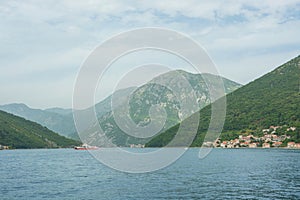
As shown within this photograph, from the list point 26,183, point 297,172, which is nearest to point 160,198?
point 26,183

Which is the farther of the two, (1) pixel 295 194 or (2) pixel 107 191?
(2) pixel 107 191

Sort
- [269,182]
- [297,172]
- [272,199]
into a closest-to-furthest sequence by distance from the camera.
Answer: [272,199]
[269,182]
[297,172]

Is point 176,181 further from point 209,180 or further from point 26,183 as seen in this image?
point 26,183

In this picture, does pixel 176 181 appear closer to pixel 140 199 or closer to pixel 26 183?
pixel 140 199

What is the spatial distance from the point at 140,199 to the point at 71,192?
15291mm

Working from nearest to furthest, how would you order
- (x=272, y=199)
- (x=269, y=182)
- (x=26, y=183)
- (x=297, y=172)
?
(x=272, y=199), (x=269, y=182), (x=26, y=183), (x=297, y=172)

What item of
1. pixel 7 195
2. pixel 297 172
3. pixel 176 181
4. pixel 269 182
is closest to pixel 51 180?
pixel 7 195

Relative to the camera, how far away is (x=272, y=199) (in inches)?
2298

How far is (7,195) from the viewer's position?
66.4 metres

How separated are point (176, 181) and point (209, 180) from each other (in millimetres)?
7512

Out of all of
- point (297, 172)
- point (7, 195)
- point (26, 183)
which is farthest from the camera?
point (297, 172)

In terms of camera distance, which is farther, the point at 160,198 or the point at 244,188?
the point at 244,188

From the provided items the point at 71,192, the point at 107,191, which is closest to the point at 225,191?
the point at 107,191

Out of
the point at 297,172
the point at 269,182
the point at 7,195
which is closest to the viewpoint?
the point at 7,195
